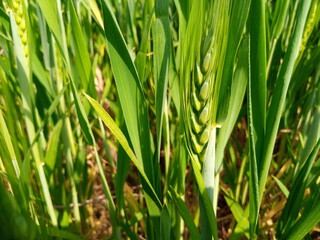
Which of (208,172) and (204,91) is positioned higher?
(204,91)

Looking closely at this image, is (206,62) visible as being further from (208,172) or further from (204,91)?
(208,172)

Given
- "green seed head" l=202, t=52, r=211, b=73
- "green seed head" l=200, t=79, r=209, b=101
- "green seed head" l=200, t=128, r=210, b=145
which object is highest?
"green seed head" l=202, t=52, r=211, b=73

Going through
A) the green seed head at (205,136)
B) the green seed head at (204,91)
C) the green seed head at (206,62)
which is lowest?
the green seed head at (205,136)

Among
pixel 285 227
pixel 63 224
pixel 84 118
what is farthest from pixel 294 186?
pixel 63 224

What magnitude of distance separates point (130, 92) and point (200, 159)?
120mm

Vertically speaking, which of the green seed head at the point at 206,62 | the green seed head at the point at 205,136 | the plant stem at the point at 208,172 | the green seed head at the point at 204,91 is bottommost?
the plant stem at the point at 208,172

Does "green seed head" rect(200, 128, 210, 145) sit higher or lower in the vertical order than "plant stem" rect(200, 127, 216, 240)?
higher

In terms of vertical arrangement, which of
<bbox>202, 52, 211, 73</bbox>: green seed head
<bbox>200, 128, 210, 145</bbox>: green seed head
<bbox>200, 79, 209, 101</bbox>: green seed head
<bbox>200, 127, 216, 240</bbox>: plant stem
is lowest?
<bbox>200, 127, 216, 240</bbox>: plant stem

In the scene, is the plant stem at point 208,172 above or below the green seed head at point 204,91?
below

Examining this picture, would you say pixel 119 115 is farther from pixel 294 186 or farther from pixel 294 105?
pixel 294 105

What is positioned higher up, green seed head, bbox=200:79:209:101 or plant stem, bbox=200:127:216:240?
green seed head, bbox=200:79:209:101

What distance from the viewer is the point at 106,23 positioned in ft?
1.49

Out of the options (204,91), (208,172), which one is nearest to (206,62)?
(204,91)

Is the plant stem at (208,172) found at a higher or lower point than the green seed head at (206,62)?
lower
